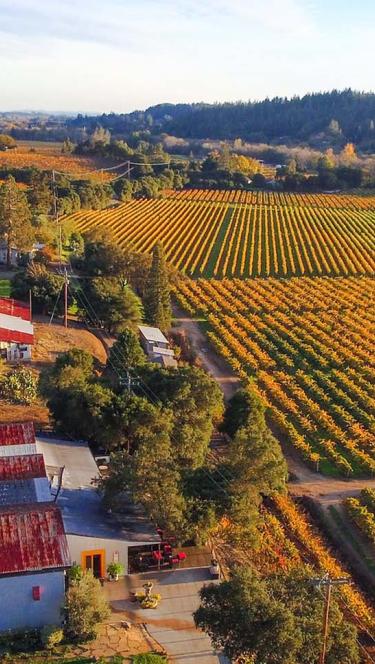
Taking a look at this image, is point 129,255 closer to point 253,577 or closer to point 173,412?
point 173,412

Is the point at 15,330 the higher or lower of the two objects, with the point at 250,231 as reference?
lower

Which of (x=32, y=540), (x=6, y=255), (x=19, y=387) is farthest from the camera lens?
(x=6, y=255)

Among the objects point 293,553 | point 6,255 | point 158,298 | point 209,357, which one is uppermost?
point 6,255

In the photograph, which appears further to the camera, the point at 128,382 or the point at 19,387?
the point at 19,387

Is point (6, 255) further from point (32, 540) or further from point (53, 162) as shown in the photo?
point (53, 162)

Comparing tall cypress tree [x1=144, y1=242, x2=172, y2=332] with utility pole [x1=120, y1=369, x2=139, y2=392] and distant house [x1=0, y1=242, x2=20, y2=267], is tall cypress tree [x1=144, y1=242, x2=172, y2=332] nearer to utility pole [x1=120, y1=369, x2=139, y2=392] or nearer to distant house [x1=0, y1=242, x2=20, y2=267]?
distant house [x1=0, y1=242, x2=20, y2=267]

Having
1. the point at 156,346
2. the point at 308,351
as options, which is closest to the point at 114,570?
the point at 156,346

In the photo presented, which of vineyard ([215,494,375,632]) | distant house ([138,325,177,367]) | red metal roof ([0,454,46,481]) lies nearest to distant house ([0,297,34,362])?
distant house ([138,325,177,367])

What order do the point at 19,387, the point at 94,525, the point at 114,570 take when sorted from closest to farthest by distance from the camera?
the point at 114,570 < the point at 94,525 < the point at 19,387

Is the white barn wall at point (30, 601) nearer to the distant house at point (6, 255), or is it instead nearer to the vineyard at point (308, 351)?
the vineyard at point (308, 351)
